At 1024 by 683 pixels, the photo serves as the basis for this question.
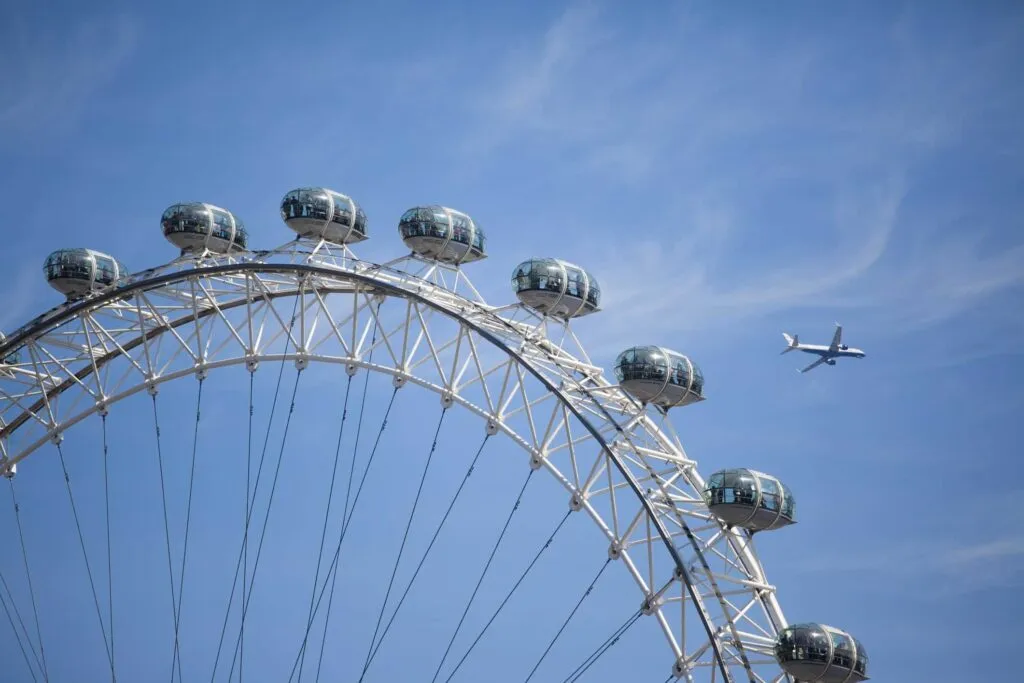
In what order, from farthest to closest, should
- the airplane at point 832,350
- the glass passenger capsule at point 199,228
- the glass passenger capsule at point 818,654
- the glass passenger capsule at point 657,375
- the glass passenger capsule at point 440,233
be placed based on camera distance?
1. the airplane at point 832,350
2. the glass passenger capsule at point 199,228
3. the glass passenger capsule at point 440,233
4. the glass passenger capsule at point 657,375
5. the glass passenger capsule at point 818,654

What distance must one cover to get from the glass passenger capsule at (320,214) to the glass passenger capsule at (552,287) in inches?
283

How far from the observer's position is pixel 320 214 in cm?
5369

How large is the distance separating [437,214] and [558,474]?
9.75 meters

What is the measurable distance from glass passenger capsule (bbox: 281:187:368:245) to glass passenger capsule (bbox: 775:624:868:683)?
823 inches

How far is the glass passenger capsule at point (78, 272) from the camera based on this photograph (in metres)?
59.2

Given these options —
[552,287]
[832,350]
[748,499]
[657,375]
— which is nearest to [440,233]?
[552,287]

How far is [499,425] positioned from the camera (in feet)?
165

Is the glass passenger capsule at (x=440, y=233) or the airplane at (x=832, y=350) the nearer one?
the glass passenger capsule at (x=440, y=233)

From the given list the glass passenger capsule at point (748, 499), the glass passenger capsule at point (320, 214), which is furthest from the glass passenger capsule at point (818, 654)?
the glass passenger capsule at point (320, 214)

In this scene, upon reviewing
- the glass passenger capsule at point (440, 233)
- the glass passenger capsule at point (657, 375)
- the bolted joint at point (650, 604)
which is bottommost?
the bolted joint at point (650, 604)

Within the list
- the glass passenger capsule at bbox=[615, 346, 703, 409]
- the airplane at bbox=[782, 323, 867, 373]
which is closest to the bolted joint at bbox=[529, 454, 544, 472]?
the glass passenger capsule at bbox=[615, 346, 703, 409]

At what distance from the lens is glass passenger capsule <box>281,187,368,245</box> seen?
2115 inches

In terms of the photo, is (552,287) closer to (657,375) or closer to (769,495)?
(657,375)

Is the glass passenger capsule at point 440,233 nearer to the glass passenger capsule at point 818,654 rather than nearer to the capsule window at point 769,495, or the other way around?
the capsule window at point 769,495
